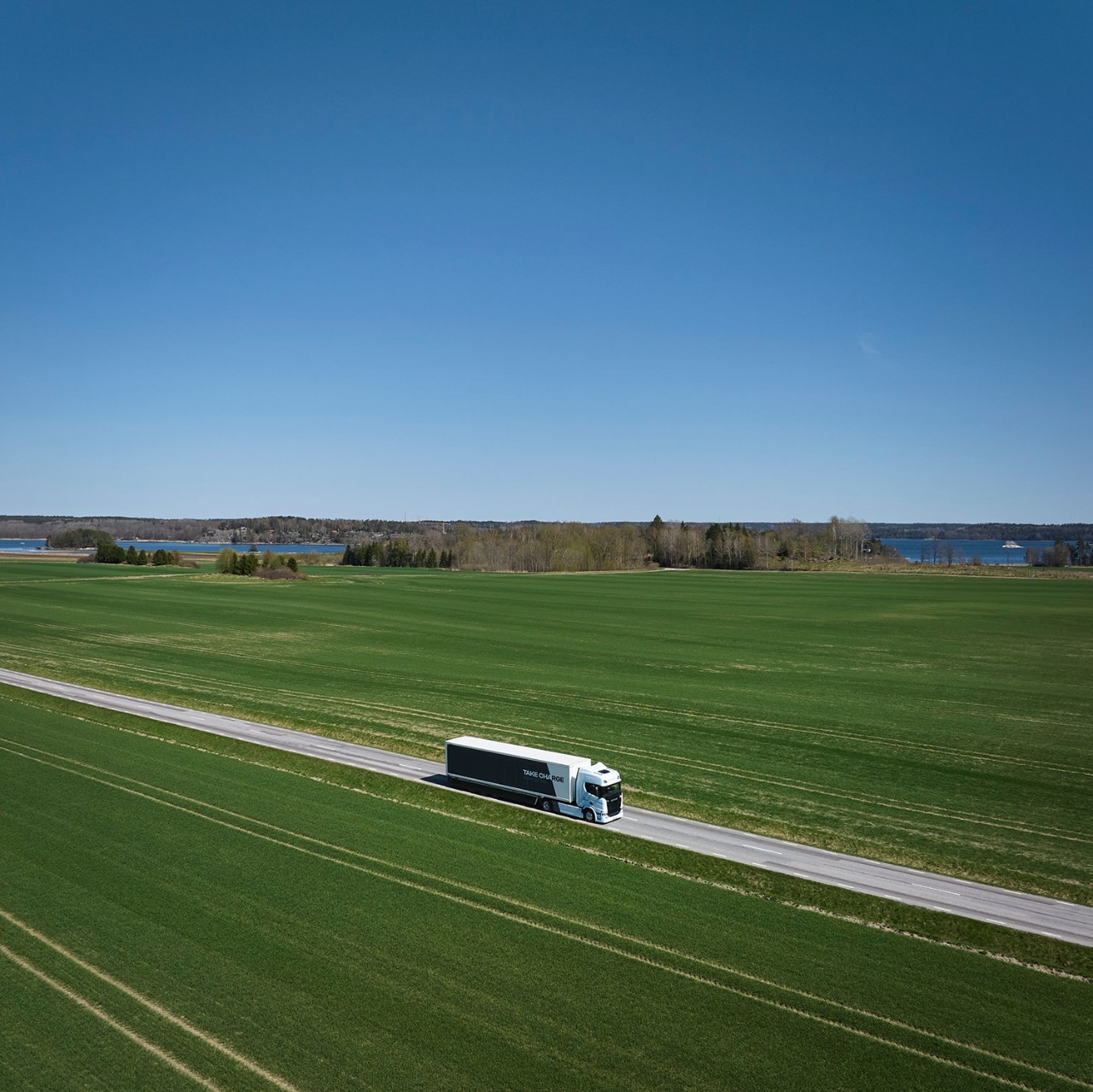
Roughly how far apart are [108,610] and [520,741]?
275 feet

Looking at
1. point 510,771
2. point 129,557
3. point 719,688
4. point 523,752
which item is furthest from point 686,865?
point 129,557

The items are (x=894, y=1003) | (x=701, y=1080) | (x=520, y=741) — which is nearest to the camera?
(x=701, y=1080)

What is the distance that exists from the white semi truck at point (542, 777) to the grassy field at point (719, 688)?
4.00 metres

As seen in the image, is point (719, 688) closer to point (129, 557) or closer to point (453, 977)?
point (453, 977)

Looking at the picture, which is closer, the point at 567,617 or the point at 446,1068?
the point at 446,1068

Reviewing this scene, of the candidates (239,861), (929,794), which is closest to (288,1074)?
(239,861)

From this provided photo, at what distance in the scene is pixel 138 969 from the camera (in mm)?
20703

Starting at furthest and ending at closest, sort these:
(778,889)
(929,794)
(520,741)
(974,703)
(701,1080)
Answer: (974,703)
(520,741)
(929,794)
(778,889)
(701,1080)

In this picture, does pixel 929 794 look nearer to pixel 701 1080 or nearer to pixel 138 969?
pixel 701 1080

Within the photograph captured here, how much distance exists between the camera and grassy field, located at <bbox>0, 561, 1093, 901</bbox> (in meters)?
34.3

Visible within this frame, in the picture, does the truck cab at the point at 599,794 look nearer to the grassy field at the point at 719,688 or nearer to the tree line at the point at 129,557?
the grassy field at the point at 719,688

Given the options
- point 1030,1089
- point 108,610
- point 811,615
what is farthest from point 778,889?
point 108,610

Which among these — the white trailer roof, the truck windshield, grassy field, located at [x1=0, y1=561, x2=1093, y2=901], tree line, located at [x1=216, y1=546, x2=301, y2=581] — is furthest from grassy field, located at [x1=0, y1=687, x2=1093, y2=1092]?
tree line, located at [x1=216, y1=546, x2=301, y2=581]

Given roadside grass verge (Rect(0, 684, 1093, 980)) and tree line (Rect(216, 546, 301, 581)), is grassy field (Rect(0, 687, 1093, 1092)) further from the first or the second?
tree line (Rect(216, 546, 301, 581))
